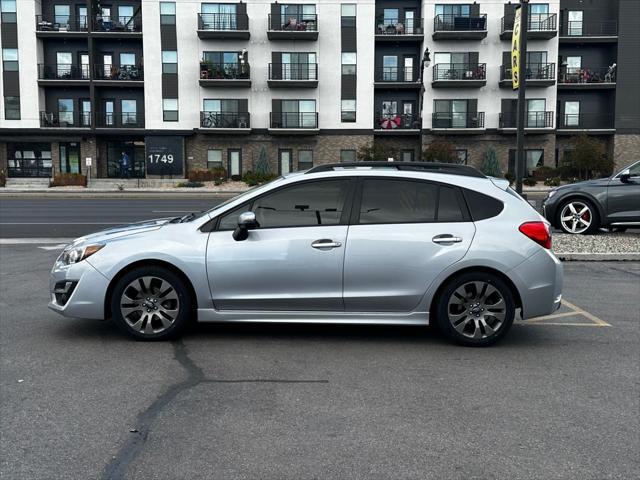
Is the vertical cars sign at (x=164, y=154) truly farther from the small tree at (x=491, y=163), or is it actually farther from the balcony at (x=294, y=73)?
the small tree at (x=491, y=163)

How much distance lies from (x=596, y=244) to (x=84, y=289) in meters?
9.85

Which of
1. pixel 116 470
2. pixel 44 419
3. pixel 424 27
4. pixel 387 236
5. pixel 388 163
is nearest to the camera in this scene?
pixel 116 470

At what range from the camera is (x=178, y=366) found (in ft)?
17.7

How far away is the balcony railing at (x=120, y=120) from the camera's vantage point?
48.1 metres

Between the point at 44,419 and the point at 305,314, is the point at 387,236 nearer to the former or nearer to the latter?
the point at 305,314

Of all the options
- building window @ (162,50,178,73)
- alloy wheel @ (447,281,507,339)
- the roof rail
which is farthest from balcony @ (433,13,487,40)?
alloy wheel @ (447,281,507,339)

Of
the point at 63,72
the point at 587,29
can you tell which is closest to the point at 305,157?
the point at 63,72

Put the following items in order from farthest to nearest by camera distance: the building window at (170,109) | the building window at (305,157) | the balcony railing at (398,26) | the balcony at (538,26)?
the building window at (305,157) → the balcony railing at (398,26) → the building window at (170,109) → the balcony at (538,26)

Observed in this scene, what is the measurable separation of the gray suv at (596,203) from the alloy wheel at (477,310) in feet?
27.4

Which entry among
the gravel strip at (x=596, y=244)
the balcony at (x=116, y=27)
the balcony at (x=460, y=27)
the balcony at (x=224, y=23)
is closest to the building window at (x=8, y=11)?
the balcony at (x=116, y=27)

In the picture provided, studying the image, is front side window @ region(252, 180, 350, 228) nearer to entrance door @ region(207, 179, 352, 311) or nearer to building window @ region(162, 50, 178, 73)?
entrance door @ region(207, 179, 352, 311)

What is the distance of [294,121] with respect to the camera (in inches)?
1864

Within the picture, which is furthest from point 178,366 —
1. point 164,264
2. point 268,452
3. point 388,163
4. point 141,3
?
point 141,3

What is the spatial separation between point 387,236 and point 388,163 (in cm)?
96
